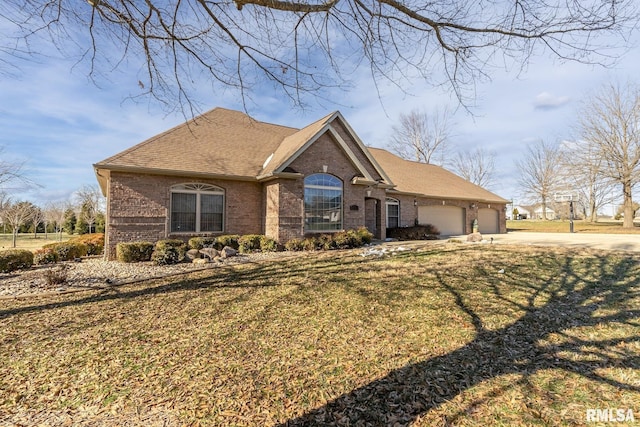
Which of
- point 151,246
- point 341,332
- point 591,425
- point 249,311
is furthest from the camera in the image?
point 151,246

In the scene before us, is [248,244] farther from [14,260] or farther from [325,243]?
[14,260]

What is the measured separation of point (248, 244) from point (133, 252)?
12.8 ft

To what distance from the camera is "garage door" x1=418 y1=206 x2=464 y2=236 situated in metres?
21.7

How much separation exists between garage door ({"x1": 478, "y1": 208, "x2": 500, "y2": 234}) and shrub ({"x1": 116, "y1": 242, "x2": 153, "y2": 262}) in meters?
23.2

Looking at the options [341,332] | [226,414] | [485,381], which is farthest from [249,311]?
[485,381]

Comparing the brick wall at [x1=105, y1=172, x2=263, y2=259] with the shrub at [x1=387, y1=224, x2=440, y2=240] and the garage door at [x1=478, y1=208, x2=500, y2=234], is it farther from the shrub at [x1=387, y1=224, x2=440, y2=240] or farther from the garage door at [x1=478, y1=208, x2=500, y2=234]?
the garage door at [x1=478, y1=208, x2=500, y2=234]

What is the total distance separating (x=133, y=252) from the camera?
398 inches

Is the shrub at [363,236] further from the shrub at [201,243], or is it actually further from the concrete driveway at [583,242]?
the concrete driveway at [583,242]

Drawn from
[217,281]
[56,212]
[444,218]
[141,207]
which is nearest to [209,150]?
[141,207]

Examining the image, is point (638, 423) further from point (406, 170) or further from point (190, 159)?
point (406, 170)

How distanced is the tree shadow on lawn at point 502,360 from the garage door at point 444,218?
15355 millimetres

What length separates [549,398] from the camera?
10.1 feet

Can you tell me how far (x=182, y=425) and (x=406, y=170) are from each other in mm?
22652

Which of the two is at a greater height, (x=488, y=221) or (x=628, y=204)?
(x=628, y=204)
